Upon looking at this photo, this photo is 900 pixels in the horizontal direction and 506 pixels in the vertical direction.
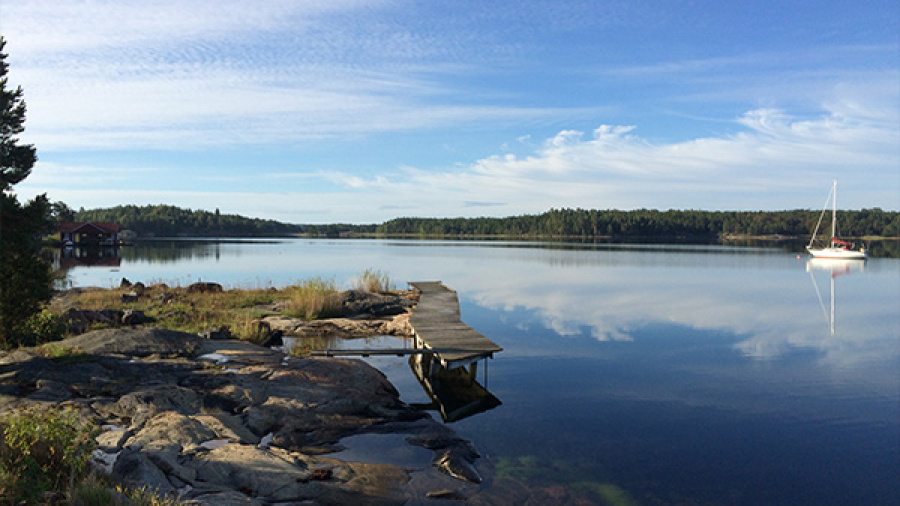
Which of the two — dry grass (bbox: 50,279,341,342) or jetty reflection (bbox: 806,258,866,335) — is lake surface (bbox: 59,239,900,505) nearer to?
jetty reflection (bbox: 806,258,866,335)

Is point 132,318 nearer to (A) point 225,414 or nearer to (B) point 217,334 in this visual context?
(B) point 217,334

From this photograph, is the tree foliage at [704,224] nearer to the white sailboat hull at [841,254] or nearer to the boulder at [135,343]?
the white sailboat hull at [841,254]

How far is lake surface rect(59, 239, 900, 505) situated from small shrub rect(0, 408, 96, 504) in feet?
16.5

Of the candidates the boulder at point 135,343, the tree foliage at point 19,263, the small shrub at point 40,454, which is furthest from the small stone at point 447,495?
the tree foliage at point 19,263

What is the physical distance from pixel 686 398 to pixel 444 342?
237 inches

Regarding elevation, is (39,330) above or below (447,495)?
above

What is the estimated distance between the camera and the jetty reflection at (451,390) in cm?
1268

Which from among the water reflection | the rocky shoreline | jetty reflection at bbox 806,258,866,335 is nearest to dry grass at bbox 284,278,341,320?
the water reflection

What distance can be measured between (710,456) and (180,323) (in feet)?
54.0

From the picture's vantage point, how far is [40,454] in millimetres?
6523

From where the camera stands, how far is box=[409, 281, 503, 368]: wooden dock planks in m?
14.2

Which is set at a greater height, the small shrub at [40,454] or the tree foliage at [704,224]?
the tree foliage at [704,224]

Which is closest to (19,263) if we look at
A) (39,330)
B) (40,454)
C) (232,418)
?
(39,330)

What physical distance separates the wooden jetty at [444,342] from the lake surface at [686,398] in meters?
0.67
